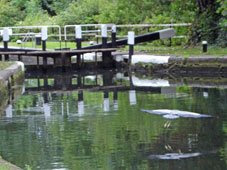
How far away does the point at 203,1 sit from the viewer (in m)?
30.2

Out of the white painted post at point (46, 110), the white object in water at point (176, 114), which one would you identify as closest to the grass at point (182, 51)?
the white painted post at point (46, 110)

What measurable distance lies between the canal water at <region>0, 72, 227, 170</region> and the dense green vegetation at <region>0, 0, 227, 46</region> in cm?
656

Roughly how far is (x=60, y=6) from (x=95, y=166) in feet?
103

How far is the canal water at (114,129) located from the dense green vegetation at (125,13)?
6561mm

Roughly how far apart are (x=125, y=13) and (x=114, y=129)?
1954cm

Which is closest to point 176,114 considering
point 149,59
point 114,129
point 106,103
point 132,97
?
point 114,129

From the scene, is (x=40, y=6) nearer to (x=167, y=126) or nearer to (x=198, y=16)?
(x=198, y=16)

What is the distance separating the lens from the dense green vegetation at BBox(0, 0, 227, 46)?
96.4 feet

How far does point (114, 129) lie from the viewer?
14.7 m

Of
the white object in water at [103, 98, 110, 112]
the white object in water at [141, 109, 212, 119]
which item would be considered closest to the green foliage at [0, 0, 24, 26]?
the white object in water at [103, 98, 110, 112]

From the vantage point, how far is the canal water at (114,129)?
12.0 m

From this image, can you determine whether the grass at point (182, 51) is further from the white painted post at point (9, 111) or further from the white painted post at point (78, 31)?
the white painted post at point (9, 111)

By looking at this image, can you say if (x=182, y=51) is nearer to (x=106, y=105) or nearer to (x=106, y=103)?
(x=106, y=103)

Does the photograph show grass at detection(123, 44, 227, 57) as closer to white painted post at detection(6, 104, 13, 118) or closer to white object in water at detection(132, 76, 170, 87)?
white object in water at detection(132, 76, 170, 87)
